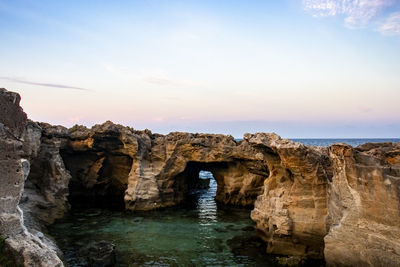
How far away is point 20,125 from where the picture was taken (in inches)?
A: 478

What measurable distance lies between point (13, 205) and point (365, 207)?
1207 centimetres

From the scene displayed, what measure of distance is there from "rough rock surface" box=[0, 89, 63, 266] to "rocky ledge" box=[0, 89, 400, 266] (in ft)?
0.10

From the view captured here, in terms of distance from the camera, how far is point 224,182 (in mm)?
29891

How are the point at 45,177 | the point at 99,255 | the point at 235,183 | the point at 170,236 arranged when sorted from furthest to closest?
the point at 235,183
the point at 45,177
the point at 170,236
the point at 99,255

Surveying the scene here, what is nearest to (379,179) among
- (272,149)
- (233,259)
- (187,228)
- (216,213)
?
(272,149)

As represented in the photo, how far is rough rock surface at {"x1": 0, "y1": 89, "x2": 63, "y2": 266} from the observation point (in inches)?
391

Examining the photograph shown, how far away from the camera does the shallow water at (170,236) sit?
15914 millimetres

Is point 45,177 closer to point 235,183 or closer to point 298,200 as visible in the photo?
point 235,183

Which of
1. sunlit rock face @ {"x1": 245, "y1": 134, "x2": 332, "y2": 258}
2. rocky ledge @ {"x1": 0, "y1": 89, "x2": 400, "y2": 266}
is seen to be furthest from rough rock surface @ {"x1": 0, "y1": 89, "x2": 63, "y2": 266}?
sunlit rock face @ {"x1": 245, "y1": 134, "x2": 332, "y2": 258}

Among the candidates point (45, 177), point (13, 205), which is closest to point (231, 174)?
point (45, 177)

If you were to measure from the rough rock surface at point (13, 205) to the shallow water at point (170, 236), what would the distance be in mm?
5009

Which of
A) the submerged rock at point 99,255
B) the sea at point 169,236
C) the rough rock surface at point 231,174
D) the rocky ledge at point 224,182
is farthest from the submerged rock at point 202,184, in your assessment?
the submerged rock at point 99,255

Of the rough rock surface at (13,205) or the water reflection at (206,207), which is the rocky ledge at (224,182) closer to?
the rough rock surface at (13,205)

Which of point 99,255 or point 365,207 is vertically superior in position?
point 365,207
